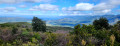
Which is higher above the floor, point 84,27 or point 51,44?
point 84,27

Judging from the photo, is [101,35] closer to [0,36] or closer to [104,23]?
[0,36]

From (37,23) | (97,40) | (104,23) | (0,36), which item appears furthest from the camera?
(37,23)

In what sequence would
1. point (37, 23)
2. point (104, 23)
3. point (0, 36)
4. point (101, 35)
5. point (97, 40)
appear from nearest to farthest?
point (97, 40)
point (101, 35)
point (0, 36)
point (104, 23)
point (37, 23)

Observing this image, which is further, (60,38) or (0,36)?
(0,36)

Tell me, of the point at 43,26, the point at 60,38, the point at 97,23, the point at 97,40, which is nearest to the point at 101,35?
the point at 97,40

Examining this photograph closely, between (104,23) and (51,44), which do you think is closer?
(51,44)

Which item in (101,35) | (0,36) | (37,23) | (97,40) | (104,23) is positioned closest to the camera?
(97,40)

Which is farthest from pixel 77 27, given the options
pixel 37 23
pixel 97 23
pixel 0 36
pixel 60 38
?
pixel 37 23

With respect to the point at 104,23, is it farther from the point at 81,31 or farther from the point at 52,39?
the point at 52,39

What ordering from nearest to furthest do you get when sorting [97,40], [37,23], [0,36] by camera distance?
[97,40] → [0,36] → [37,23]
